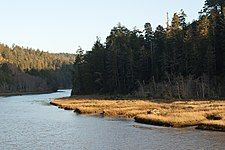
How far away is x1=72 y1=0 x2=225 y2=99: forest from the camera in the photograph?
100562 mm

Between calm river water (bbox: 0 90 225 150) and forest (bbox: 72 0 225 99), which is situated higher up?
forest (bbox: 72 0 225 99)

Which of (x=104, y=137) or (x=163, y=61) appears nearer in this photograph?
(x=104, y=137)

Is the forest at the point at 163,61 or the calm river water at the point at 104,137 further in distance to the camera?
the forest at the point at 163,61

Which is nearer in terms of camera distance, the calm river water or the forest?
the calm river water

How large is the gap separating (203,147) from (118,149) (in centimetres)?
764

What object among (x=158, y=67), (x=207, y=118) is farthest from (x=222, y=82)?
(x=207, y=118)

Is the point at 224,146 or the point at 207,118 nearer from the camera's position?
the point at 224,146

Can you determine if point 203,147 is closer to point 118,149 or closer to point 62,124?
point 118,149

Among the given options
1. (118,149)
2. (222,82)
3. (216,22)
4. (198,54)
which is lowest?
(118,149)

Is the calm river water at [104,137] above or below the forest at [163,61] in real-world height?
below

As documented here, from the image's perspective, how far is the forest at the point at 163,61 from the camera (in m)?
101

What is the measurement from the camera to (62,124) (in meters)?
58.2

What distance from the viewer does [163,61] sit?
11350cm

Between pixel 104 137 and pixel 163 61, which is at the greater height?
pixel 163 61
